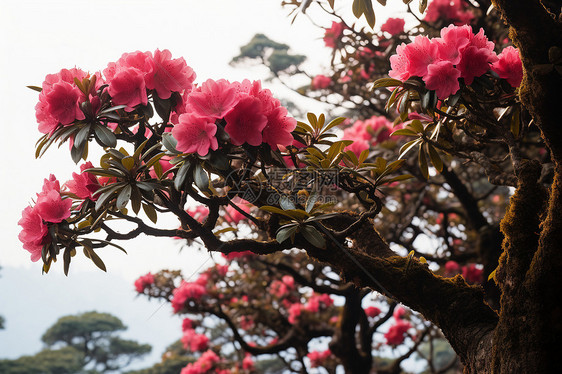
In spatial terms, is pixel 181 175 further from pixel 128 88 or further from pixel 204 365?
pixel 204 365

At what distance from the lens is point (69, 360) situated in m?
10.7

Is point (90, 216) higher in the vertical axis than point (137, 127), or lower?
lower

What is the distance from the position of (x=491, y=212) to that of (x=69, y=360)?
969 centimetres

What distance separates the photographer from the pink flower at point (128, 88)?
128 cm

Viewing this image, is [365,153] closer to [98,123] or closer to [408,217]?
Answer: [98,123]

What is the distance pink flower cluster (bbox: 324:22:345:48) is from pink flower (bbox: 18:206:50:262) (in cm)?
255

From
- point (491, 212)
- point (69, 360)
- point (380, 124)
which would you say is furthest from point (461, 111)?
point (69, 360)

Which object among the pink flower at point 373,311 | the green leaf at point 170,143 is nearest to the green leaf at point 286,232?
the green leaf at point 170,143

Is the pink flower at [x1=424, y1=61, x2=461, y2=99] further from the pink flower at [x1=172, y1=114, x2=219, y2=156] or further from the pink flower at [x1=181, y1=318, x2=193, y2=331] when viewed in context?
the pink flower at [x1=181, y1=318, x2=193, y2=331]

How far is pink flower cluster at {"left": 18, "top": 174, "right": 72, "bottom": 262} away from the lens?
4.24ft

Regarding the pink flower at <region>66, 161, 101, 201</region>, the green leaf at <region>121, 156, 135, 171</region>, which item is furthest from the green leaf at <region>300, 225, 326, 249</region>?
the pink flower at <region>66, 161, 101, 201</region>

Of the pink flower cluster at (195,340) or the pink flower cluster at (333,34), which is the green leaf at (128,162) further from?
the pink flower cluster at (195,340)

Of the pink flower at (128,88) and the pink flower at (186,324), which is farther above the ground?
the pink flower at (186,324)

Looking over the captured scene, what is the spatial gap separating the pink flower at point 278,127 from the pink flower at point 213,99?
4.6 inches
